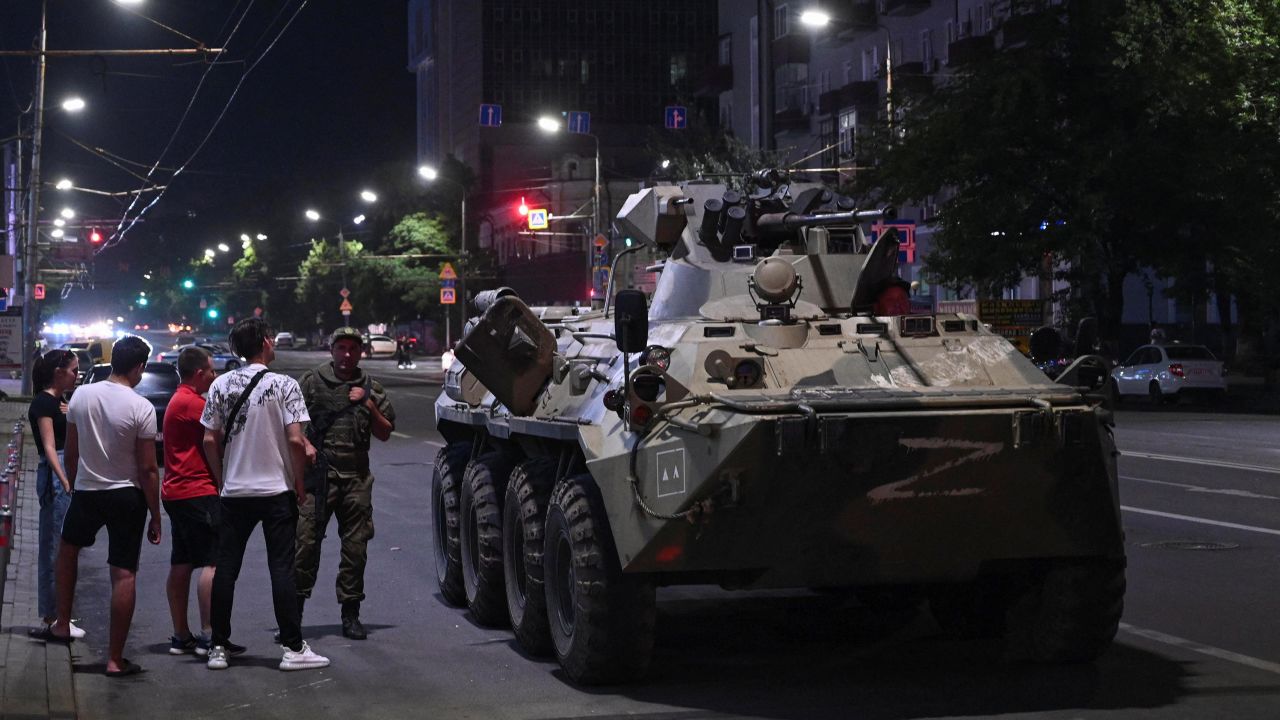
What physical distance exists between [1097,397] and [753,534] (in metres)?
1.93

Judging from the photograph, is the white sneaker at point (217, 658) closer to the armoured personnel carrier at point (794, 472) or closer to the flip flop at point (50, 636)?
the flip flop at point (50, 636)

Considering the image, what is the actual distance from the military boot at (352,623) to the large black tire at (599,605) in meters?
2.02

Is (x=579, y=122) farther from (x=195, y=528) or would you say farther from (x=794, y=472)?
(x=794, y=472)

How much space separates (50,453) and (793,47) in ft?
187

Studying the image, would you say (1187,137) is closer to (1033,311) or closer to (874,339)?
(1033,311)

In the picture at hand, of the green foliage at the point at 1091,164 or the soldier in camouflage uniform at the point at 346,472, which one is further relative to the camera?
the green foliage at the point at 1091,164

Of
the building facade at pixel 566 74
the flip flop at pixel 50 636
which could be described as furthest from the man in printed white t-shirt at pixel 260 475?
the building facade at pixel 566 74

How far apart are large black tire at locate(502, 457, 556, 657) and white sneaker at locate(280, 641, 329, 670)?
1.18m

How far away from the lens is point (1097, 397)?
31.0 ft

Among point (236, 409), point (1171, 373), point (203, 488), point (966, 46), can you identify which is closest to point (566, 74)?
point (966, 46)

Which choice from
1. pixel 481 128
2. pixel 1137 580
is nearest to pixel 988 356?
pixel 1137 580

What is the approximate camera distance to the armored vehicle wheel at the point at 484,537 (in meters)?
11.6

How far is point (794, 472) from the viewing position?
8.92 meters

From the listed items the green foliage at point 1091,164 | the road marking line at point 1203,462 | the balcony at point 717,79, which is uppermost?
the balcony at point 717,79
